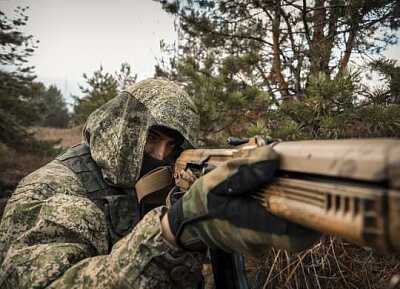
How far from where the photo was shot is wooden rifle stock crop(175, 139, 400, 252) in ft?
2.72

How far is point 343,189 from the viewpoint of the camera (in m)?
0.93

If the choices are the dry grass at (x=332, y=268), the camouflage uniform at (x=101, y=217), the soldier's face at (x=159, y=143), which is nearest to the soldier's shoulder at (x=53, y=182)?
the camouflage uniform at (x=101, y=217)

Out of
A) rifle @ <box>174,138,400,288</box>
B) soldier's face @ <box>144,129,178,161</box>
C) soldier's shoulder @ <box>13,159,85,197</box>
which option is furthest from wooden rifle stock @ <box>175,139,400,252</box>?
soldier's face @ <box>144,129,178,161</box>

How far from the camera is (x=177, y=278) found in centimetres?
166

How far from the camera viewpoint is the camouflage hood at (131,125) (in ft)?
8.70

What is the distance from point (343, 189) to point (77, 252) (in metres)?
1.43

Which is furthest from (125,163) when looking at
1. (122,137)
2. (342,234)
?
(342,234)

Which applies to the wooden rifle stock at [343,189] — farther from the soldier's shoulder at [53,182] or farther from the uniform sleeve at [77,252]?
the soldier's shoulder at [53,182]

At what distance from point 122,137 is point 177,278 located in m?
1.28

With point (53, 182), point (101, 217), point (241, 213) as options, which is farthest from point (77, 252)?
point (241, 213)

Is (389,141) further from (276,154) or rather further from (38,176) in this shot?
(38,176)

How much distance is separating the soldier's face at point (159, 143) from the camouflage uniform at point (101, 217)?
0.12 m

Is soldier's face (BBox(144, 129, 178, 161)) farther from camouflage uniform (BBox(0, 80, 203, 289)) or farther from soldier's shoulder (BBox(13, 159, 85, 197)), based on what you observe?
soldier's shoulder (BBox(13, 159, 85, 197))

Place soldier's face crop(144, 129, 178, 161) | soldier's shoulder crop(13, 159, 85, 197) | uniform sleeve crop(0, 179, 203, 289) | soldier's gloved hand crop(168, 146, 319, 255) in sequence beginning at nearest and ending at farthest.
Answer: soldier's gloved hand crop(168, 146, 319, 255), uniform sleeve crop(0, 179, 203, 289), soldier's shoulder crop(13, 159, 85, 197), soldier's face crop(144, 129, 178, 161)
